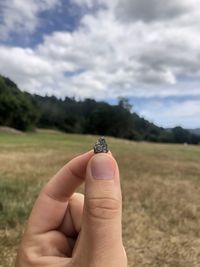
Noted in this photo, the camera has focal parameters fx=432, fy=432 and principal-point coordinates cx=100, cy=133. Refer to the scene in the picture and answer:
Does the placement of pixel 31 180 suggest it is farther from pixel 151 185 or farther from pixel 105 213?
pixel 105 213

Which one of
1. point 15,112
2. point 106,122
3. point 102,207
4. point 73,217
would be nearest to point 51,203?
point 73,217

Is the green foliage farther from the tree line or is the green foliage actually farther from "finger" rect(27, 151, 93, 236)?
"finger" rect(27, 151, 93, 236)

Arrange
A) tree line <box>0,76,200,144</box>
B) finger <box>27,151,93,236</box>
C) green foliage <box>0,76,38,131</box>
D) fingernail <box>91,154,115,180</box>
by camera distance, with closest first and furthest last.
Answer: fingernail <box>91,154,115,180</box>, finger <box>27,151,93,236</box>, green foliage <box>0,76,38,131</box>, tree line <box>0,76,200,144</box>

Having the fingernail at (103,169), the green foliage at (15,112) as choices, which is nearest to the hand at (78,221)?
the fingernail at (103,169)

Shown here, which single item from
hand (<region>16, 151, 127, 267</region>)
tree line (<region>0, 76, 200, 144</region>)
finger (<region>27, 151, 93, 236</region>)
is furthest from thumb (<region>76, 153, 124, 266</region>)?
tree line (<region>0, 76, 200, 144</region>)

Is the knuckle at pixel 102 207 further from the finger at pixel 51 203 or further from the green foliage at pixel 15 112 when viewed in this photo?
the green foliage at pixel 15 112
